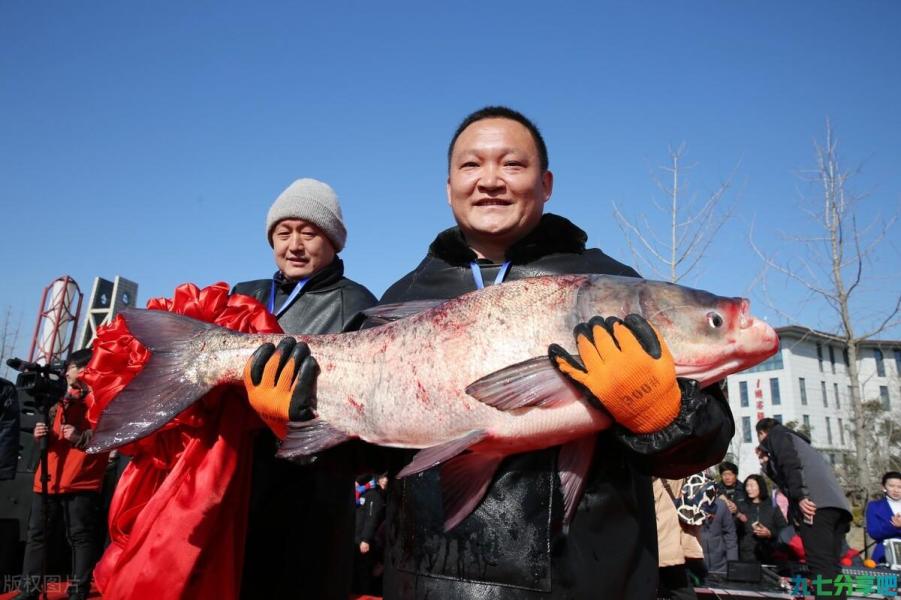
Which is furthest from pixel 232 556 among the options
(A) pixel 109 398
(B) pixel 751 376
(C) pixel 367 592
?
(B) pixel 751 376

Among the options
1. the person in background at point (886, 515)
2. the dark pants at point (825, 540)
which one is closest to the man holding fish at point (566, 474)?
the dark pants at point (825, 540)

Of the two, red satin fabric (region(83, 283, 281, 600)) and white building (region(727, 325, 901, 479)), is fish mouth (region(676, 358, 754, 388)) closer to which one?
red satin fabric (region(83, 283, 281, 600))

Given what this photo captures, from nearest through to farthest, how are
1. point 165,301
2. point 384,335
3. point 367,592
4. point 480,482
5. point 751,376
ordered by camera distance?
point 480,482 → point 384,335 → point 165,301 → point 367,592 → point 751,376

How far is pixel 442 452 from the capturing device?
2129mm

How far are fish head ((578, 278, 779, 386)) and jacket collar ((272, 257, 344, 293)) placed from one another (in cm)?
199

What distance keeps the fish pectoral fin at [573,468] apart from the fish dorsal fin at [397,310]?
2.49ft

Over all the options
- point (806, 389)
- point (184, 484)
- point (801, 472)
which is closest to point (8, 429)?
point (184, 484)

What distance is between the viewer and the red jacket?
26.1 feet

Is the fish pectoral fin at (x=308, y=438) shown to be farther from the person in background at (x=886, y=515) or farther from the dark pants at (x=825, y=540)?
the person in background at (x=886, y=515)

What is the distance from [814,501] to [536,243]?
29.1ft

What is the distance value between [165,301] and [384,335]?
141cm

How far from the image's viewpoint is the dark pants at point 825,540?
29.8 feet

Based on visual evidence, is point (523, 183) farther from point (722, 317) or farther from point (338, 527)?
point (338, 527)

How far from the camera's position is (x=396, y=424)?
2326mm
